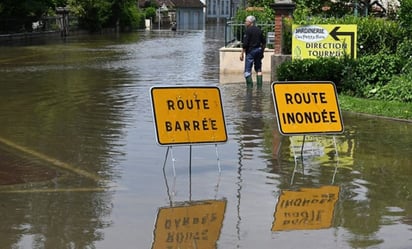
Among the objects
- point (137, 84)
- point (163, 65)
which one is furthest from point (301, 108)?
point (163, 65)

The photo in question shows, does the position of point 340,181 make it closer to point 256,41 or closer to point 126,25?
point 256,41

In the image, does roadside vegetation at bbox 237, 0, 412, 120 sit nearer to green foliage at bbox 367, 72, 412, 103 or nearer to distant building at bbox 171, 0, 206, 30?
green foliage at bbox 367, 72, 412, 103

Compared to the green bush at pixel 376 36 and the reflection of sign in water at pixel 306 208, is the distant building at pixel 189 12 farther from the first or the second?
the reflection of sign in water at pixel 306 208

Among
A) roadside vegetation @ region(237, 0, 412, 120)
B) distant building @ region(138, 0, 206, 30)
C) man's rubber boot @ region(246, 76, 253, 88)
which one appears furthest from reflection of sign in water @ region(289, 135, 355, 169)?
distant building @ region(138, 0, 206, 30)

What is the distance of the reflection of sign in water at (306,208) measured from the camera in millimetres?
6879

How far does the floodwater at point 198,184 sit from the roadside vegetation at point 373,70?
1.04 meters

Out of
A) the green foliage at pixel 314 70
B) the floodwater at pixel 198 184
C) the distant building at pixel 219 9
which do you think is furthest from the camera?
the distant building at pixel 219 9

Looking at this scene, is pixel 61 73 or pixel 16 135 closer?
pixel 16 135

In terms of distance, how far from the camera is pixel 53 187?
26.5ft

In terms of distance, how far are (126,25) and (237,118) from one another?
69877 millimetres

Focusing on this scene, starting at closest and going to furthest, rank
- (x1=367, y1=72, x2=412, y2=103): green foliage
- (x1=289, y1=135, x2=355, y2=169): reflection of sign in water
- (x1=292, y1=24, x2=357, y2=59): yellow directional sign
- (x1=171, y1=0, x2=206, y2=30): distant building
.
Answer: (x1=289, y1=135, x2=355, y2=169): reflection of sign in water → (x1=367, y1=72, x2=412, y2=103): green foliage → (x1=292, y1=24, x2=357, y2=59): yellow directional sign → (x1=171, y1=0, x2=206, y2=30): distant building

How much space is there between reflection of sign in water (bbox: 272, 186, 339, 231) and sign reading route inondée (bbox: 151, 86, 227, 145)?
134 centimetres

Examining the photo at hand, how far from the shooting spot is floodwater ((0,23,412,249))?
651 centimetres

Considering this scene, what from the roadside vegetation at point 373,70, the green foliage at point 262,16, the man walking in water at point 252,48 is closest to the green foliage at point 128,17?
the green foliage at point 262,16
